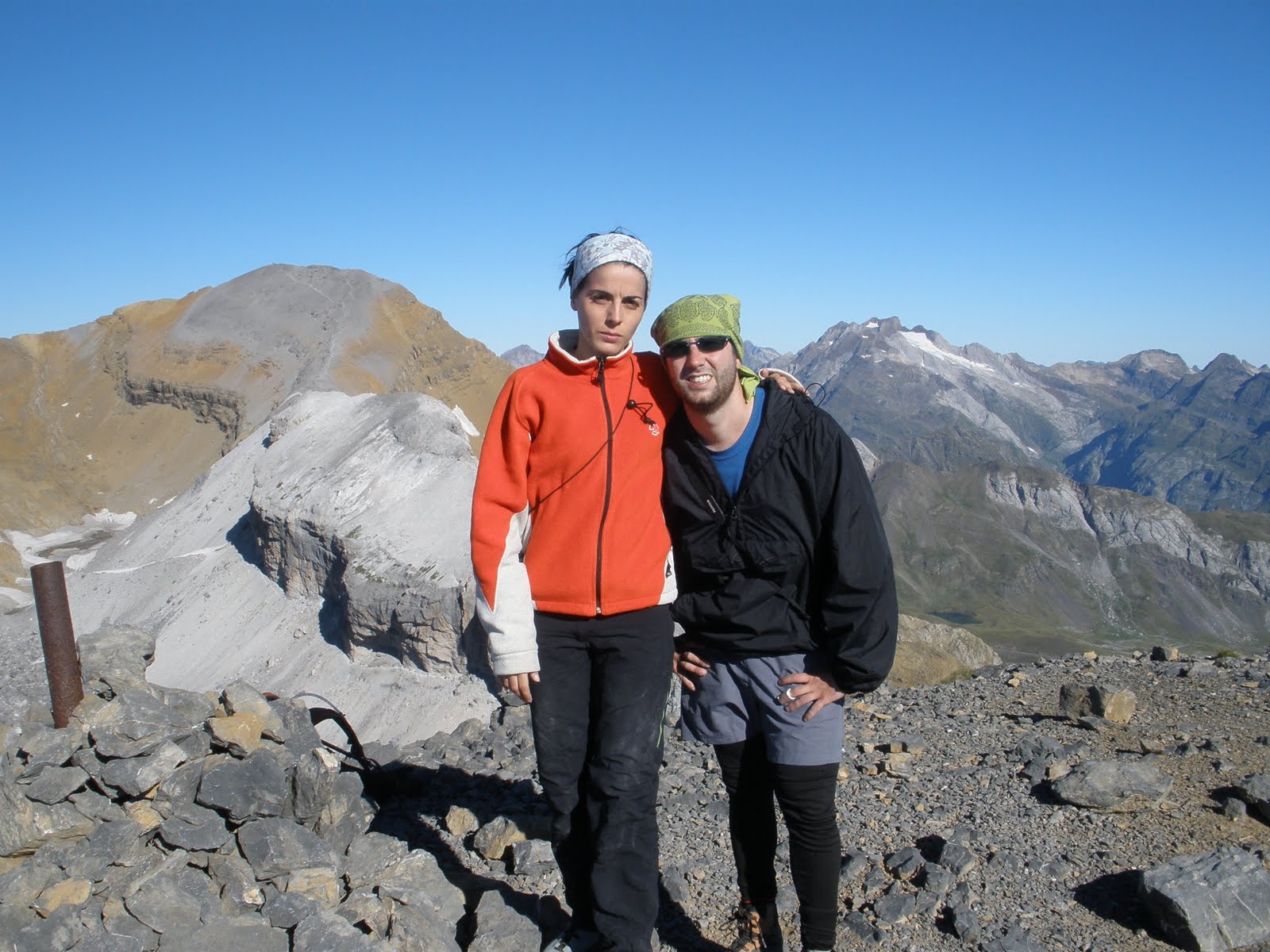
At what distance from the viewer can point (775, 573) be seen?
323cm

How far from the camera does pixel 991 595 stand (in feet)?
499

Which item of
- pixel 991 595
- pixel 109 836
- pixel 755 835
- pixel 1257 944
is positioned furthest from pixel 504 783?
pixel 991 595

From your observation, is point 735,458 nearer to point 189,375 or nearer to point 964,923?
point 964,923

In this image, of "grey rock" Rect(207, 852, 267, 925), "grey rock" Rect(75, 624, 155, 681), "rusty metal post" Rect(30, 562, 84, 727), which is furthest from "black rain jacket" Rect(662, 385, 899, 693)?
"grey rock" Rect(75, 624, 155, 681)

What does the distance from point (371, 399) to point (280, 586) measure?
4515 millimetres

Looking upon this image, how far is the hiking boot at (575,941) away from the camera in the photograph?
3504 mm

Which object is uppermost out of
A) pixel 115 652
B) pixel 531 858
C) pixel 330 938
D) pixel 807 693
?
pixel 115 652

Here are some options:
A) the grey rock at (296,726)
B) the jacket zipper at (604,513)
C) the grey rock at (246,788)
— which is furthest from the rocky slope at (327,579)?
the jacket zipper at (604,513)

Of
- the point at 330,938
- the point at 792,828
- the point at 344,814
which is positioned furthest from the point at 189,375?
the point at 792,828

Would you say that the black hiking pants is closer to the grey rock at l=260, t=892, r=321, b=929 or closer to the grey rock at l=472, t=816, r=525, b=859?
the grey rock at l=260, t=892, r=321, b=929

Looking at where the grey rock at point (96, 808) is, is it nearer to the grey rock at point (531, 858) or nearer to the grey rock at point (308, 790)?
the grey rock at point (308, 790)

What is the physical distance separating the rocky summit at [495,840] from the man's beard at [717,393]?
2.48 meters

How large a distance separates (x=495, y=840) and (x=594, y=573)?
2401mm

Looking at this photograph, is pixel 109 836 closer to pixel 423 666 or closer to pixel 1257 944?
pixel 1257 944
